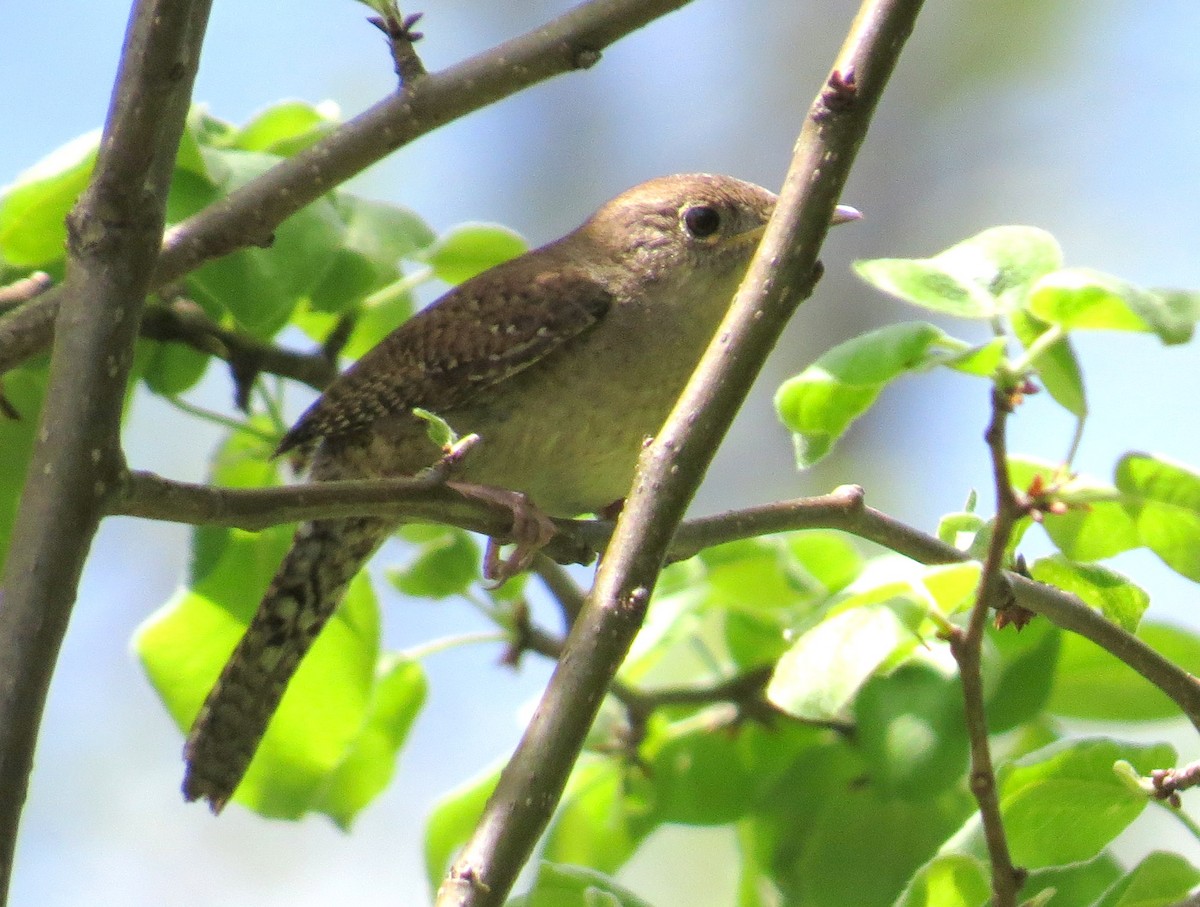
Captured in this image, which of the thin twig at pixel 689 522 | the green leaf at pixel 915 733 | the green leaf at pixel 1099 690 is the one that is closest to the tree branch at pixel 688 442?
the thin twig at pixel 689 522

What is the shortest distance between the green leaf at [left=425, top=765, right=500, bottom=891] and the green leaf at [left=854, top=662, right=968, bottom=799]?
0.64 metres

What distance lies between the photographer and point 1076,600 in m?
1.62

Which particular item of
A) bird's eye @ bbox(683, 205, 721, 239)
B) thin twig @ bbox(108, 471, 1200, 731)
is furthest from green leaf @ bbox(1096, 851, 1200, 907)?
bird's eye @ bbox(683, 205, 721, 239)

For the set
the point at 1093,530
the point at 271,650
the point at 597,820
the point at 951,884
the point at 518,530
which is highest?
the point at 1093,530

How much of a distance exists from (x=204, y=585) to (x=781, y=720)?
3.42ft

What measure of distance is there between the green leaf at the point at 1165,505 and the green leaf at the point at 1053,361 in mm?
87

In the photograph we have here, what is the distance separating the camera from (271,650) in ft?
8.77

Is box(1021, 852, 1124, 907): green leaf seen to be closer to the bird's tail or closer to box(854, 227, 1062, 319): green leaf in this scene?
box(854, 227, 1062, 319): green leaf

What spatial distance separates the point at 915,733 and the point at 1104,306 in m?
1.05

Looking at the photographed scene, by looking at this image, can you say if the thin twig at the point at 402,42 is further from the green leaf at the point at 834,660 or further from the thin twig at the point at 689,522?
the green leaf at the point at 834,660

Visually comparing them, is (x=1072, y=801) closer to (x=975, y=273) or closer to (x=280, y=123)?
(x=975, y=273)

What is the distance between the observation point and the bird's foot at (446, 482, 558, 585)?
225cm

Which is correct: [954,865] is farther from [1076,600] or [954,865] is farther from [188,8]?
[188,8]

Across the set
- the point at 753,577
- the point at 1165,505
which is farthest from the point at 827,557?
the point at 1165,505
